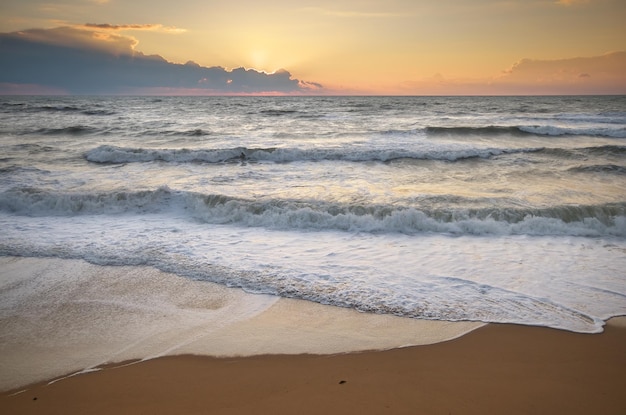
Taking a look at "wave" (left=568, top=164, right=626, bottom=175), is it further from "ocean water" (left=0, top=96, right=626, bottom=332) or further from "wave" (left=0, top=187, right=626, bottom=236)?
"wave" (left=0, top=187, right=626, bottom=236)

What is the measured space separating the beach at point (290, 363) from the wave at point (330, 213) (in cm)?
339

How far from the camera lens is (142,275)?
5.73 meters

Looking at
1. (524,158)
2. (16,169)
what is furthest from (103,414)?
(524,158)

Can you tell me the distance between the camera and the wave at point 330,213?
302 inches

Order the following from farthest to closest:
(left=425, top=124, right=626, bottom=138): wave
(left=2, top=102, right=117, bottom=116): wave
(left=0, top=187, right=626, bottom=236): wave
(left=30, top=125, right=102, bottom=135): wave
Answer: (left=2, top=102, right=117, bottom=116): wave → (left=30, top=125, right=102, bottom=135): wave → (left=425, top=124, right=626, bottom=138): wave → (left=0, top=187, right=626, bottom=236): wave

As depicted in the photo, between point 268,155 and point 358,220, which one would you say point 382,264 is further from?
point 268,155

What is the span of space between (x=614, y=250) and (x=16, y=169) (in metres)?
16.0

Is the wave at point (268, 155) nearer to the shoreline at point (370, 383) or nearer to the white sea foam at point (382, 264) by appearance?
the white sea foam at point (382, 264)

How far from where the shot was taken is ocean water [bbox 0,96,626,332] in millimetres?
5156

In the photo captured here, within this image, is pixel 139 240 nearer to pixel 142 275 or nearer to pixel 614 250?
pixel 142 275

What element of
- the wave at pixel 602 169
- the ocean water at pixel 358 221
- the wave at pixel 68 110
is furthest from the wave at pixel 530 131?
the wave at pixel 68 110

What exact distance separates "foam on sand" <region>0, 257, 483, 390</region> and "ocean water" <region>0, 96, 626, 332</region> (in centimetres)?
36

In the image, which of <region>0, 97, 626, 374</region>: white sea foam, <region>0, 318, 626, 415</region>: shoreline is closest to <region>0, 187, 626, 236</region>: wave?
<region>0, 97, 626, 374</region>: white sea foam

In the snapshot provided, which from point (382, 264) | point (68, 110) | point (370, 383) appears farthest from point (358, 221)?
point (68, 110)
